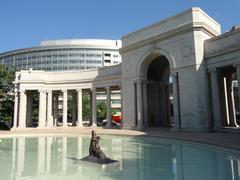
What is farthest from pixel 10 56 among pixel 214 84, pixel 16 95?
pixel 214 84

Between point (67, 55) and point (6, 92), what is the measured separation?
229 feet

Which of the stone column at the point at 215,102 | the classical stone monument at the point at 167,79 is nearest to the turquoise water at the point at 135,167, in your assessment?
the stone column at the point at 215,102

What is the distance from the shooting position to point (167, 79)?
1549 inches

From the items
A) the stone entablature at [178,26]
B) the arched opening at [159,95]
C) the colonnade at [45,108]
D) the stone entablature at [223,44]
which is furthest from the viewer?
the colonnade at [45,108]

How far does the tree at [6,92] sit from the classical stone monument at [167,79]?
223 cm

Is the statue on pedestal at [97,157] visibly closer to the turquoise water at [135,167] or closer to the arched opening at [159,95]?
the turquoise water at [135,167]

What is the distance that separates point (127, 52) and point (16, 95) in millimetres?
20610

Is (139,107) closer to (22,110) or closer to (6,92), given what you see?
(22,110)

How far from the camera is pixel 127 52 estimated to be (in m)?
36.0

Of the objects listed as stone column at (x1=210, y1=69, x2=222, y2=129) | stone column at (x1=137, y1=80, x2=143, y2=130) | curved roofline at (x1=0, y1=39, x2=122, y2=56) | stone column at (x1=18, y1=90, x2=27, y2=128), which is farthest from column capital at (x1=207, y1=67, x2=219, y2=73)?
curved roofline at (x1=0, y1=39, x2=122, y2=56)

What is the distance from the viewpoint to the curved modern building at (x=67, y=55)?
112 metres

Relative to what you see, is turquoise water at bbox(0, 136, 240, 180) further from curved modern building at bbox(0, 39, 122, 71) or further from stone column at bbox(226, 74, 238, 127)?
curved modern building at bbox(0, 39, 122, 71)

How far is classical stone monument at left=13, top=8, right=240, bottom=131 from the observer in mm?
27125

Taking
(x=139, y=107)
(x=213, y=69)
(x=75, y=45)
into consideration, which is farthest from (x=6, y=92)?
(x=75, y=45)
